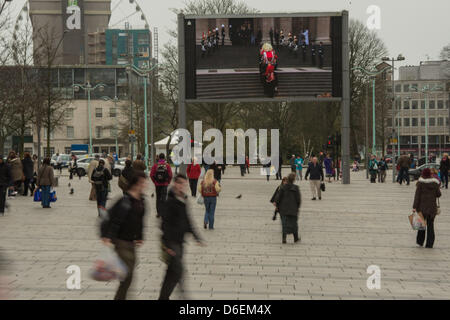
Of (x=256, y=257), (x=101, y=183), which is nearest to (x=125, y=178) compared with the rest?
(x=101, y=183)

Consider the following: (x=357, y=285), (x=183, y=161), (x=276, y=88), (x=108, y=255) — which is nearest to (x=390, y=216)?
(x=357, y=285)

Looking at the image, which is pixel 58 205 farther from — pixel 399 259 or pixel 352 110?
pixel 352 110

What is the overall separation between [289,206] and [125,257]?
688 cm

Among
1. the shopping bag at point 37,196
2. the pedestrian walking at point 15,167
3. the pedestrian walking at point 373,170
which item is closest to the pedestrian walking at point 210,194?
the shopping bag at point 37,196

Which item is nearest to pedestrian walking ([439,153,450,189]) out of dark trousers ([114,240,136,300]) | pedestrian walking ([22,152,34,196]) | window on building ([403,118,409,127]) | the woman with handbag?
pedestrian walking ([22,152,34,196])

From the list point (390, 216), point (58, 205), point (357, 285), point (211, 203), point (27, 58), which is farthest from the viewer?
point (27, 58)

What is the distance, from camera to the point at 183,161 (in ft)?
122

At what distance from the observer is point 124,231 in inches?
285

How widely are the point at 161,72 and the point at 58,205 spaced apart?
29.3 metres

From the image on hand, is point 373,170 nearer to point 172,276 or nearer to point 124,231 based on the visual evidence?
point 172,276

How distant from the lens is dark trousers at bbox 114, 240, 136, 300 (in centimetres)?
717

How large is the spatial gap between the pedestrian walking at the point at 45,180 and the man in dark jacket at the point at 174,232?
46.2ft

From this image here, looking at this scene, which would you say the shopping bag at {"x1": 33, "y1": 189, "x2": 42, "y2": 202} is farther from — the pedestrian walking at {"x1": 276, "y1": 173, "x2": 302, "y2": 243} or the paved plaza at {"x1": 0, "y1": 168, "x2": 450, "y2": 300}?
the pedestrian walking at {"x1": 276, "y1": 173, "x2": 302, "y2": 243}

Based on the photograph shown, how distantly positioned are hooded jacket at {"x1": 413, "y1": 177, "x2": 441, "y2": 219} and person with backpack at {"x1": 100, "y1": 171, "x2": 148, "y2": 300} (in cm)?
701
